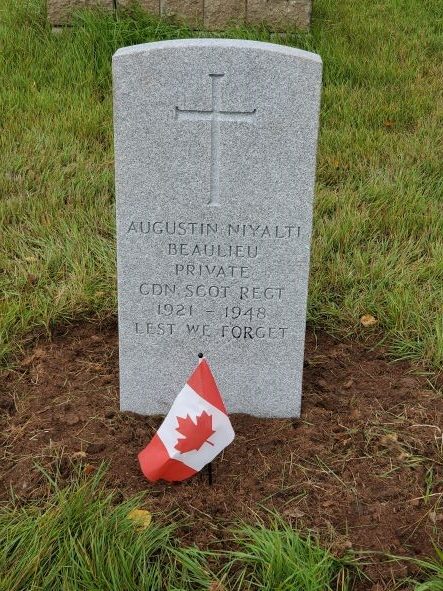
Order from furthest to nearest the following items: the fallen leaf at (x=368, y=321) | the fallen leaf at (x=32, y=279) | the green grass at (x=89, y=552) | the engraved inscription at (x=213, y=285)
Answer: the fallen leaf at (x=32, y=279) → the fallen leaf at (x=368, y=321) → the engraved inscription at (x=213, y=285) → the green grass at (x=89, y=552)

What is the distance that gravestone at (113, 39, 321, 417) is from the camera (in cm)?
228

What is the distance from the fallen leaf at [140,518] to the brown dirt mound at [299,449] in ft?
0.17

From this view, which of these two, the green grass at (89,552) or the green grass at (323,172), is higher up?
the green grass at (323,172)

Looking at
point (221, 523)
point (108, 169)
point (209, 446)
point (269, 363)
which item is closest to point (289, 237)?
point (269, 363)

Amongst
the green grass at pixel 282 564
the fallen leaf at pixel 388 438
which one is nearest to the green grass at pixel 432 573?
the green grass at pixel 282 564

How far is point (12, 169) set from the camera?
14.4 ft

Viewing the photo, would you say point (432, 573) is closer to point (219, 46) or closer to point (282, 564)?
point (282, 564)

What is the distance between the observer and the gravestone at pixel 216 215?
2.28 meters

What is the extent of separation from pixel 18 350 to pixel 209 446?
1.05 metres

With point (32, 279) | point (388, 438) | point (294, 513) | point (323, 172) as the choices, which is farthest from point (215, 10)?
point (294, 513)

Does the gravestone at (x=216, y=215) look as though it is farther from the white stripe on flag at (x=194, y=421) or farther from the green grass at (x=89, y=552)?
the green grass at (x=89, y=552)

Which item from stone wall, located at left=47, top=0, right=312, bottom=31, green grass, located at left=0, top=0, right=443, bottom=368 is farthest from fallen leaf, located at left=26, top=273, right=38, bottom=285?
stone wall, located at left=47, top=0, right=312, bottom=31

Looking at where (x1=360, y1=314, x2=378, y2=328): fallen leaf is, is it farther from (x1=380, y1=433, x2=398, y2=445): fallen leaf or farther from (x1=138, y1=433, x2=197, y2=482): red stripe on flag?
(x1=138, y1=433, x2=197, y2=482): red stripe on flag

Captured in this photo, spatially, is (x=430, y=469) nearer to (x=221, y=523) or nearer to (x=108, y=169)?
(x=221, y=523)
